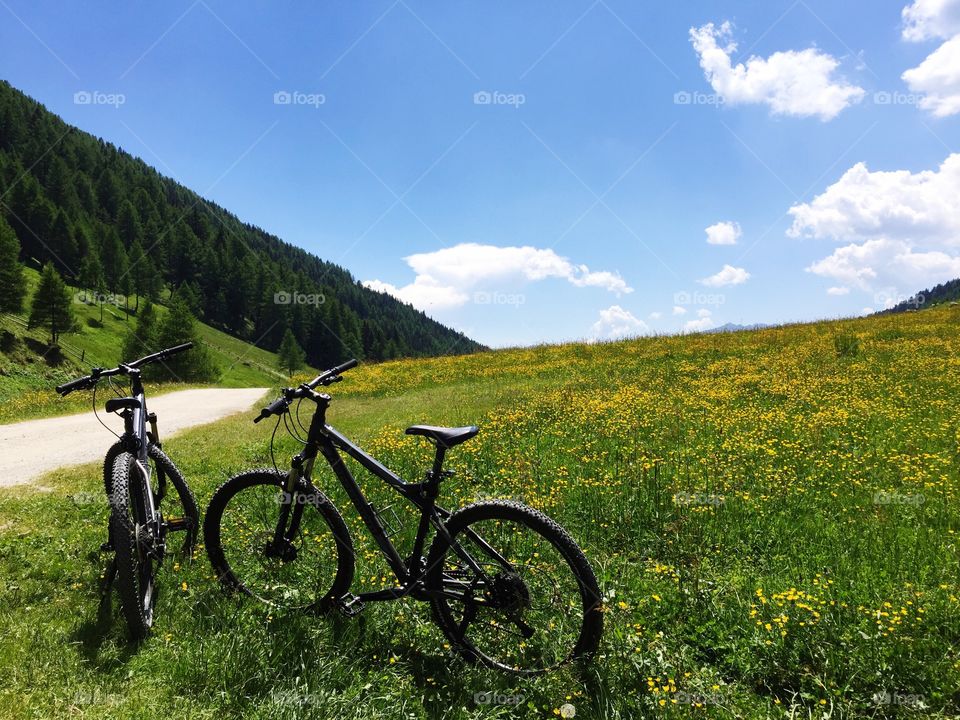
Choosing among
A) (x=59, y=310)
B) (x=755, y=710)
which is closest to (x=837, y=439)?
(x=755, y=710)

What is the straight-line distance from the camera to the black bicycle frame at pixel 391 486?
3.94 m

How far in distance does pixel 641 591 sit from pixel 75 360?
9600 centimetres

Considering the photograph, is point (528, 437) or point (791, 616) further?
point (528, 437)

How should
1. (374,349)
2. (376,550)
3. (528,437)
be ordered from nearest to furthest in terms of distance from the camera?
(376,550) → (528,437) → (374,349)

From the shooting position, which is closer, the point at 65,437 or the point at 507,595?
the point at 507,595

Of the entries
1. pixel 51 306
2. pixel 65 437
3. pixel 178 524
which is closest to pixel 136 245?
pixel 51 306

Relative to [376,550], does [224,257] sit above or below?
above

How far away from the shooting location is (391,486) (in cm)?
422

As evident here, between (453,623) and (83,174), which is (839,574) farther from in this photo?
(83,174)

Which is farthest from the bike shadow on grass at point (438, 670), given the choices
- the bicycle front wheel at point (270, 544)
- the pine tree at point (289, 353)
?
the pine tree at point (289, 353)

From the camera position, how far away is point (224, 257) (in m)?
145

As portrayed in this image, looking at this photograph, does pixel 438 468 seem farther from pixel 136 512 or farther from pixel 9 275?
pixel 9 275

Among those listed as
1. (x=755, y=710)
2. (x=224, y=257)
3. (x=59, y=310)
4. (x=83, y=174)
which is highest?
(x=83, y=174)

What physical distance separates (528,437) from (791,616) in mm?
6928
